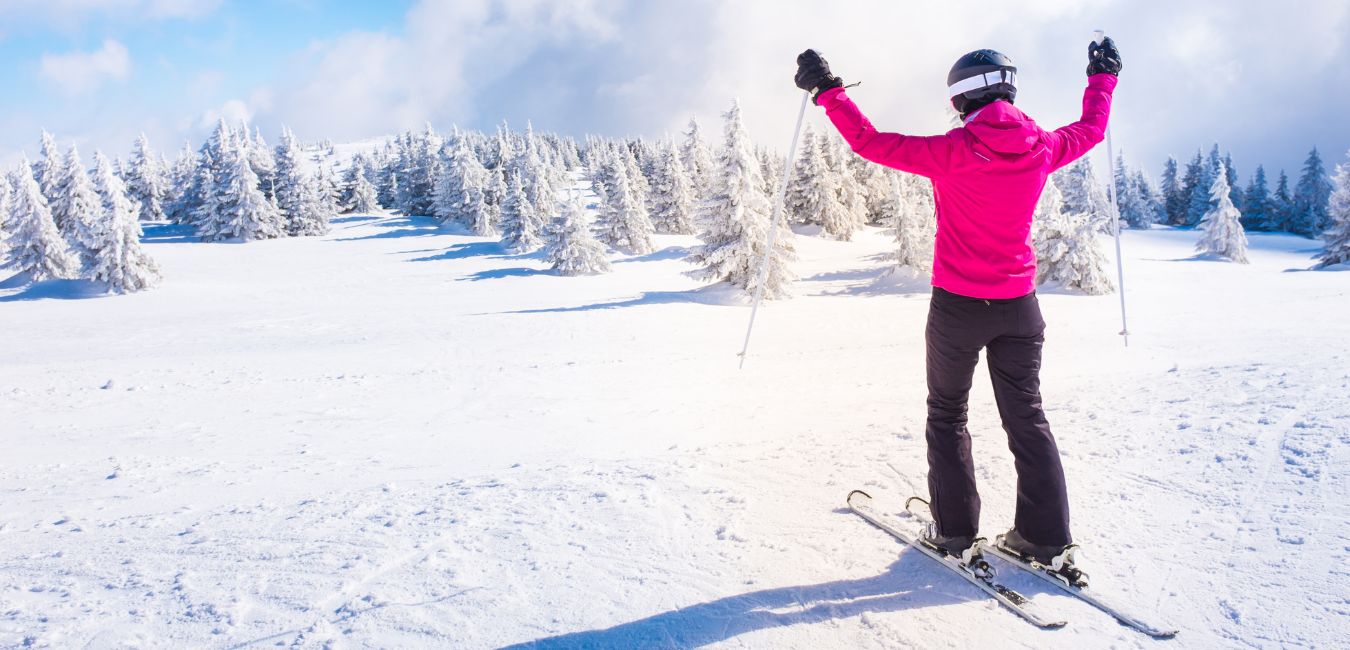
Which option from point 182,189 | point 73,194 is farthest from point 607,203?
point 182,189

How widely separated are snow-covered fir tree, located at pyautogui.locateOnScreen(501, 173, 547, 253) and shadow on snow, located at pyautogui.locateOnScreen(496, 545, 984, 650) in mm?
44261

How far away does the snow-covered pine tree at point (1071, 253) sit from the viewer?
2695 cm

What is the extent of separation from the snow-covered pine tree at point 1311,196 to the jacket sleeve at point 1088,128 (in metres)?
92.4

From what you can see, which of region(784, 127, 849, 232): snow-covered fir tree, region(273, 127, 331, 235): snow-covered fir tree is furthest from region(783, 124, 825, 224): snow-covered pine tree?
region(273, 127, 331, 235): snow-covered fir tree

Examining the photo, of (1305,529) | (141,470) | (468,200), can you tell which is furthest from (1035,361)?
(468,200)

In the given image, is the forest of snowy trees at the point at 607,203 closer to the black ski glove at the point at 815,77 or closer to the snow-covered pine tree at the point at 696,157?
the snow-covered pine tree at the point at 696,157

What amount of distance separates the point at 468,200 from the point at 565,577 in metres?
56.6

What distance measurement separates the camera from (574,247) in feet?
118

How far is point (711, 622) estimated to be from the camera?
2900 mm

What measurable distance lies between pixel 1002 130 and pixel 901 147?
17.4 inches

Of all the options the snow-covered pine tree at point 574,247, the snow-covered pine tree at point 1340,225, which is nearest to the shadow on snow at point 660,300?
the snow-covered pine tree at point 574,247

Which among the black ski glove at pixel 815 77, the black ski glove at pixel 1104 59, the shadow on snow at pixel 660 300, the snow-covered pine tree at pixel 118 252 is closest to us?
the black ski glove at pixel 815 77

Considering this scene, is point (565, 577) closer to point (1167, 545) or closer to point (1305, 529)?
point (1167, 545)

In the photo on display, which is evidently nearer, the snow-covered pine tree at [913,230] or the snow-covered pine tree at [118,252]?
the snow-covered pine tree at [913,230]
